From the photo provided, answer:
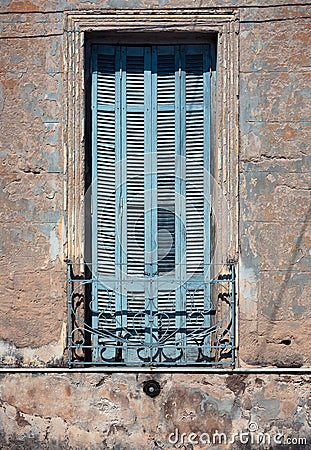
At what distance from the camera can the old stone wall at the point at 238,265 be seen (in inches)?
310

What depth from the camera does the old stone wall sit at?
787cm

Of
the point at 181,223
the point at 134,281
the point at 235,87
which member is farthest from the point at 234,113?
the point at 134,281

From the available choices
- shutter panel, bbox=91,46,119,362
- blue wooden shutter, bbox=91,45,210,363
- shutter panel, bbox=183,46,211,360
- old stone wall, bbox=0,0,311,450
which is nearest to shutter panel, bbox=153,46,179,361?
blue wooden shutter, bbox=91,45,210,363

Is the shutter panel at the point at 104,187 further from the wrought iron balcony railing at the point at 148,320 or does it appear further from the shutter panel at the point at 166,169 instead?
the shutter panel at the point at 166,169

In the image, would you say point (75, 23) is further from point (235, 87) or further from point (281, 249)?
point (281, 249)

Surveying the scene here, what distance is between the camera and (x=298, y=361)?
8.01 m

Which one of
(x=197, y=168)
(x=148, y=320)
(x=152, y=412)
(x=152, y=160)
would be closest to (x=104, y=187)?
(x=152, y=160)

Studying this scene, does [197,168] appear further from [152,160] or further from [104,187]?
[104,187]

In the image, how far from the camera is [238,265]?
807cm

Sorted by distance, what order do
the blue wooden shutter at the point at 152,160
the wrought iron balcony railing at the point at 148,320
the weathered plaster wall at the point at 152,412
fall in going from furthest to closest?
1. the blue wooden shutter at the point at 152,160
2. the wrought iron balcony railing at the point at 148,320
3. the weathered plaster wall at the point at 152,412

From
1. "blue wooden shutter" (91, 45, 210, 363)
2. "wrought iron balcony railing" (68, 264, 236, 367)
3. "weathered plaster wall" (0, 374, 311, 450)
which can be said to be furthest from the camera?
"blue wooden shutter" (91, 45, 210, 363)

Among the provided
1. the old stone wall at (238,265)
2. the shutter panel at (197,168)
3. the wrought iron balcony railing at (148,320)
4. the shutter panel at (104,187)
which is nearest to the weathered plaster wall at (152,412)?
the old stone wall at (238,265)

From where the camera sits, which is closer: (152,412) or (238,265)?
(152,412)

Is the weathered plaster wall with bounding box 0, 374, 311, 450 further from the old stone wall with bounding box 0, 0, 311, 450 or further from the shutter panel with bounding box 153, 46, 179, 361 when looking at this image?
the shutter panel with bounding box 153, 46, 179, 361
